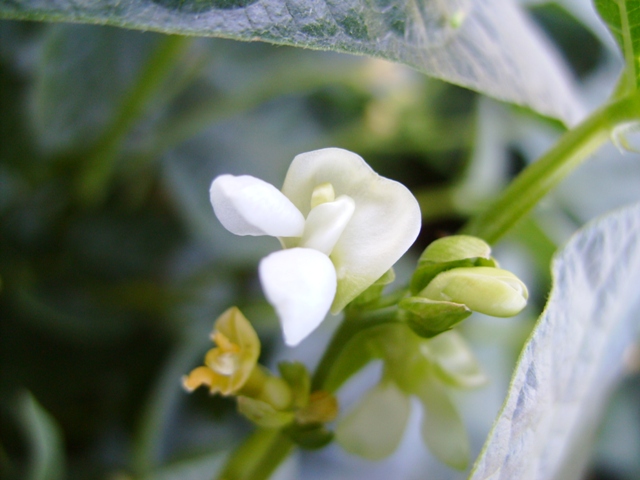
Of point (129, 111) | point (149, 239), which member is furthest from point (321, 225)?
point (149, 239)

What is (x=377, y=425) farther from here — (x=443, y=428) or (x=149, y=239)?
(x=149, y=239)

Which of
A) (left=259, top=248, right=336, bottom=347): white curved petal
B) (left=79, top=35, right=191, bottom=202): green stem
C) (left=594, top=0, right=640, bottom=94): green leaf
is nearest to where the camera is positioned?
(left=259, top=248, right=336, bottom=347): white curved petal

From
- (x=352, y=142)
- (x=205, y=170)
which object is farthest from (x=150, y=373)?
(x=352, y=142)

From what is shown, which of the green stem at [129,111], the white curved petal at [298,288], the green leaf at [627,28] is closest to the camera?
the white curved petal at [298,288]

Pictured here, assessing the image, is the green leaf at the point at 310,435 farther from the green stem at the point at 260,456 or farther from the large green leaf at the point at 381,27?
the large green leaf at the point at 381,27

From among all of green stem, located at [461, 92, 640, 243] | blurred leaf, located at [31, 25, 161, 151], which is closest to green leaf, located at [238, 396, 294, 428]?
green stem, located at [461, 92, 640, 243]

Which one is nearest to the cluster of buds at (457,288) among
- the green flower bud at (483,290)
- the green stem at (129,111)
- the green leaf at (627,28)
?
the green flower bud at (483,290)

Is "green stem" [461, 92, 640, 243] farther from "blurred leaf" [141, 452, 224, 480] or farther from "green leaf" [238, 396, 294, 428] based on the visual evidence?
"blurred leaf" [141, 452, 224, 480]
